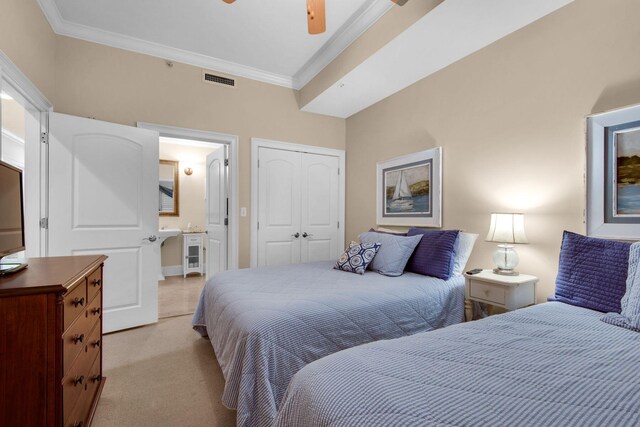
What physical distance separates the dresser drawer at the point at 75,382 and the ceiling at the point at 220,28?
2.66 metres

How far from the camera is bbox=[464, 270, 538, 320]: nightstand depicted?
2.02 metres

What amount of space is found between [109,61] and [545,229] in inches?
163

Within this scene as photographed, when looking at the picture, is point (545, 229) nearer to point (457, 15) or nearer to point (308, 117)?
point (457, 15)

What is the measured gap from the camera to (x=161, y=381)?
80.8 inches

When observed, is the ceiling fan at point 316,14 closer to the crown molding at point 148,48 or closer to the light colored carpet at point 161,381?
the crown molding at point 148,48

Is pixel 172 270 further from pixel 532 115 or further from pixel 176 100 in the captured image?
pixel 532 115

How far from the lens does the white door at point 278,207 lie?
3.75 meters

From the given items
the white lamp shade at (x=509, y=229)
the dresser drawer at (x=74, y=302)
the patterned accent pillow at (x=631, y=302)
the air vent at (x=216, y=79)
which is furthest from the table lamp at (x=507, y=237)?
the air vent at (x=216, y=79)

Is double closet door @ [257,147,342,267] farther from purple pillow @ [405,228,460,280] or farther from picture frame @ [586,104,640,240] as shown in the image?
picture frame @ [586,104,640,240]

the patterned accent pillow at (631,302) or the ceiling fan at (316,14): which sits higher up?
the ceiling fan at (316,14)

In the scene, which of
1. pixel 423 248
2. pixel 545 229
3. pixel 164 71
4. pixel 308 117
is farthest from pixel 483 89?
pixel 164 71

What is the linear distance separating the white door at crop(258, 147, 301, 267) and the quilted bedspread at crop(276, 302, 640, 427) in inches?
109

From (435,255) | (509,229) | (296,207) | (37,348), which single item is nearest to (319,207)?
(296,207)

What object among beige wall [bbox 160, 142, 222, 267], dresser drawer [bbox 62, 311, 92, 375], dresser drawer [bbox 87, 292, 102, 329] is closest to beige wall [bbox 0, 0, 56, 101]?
dresser drawer [bbox 87, 292, 102, 329]
